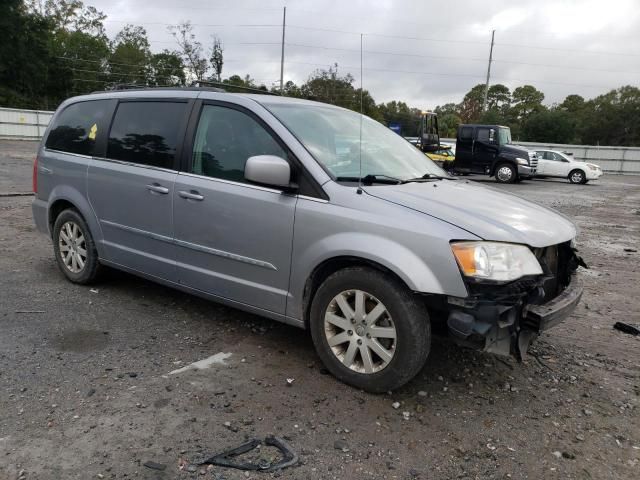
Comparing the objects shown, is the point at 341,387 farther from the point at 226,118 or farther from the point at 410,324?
the point at 226,118

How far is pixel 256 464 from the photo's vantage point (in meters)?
2.47

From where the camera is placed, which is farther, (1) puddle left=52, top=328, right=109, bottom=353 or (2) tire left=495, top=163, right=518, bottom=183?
(2) tire left=495, top=163, right=518, bottom=183

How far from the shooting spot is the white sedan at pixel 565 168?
24625mm

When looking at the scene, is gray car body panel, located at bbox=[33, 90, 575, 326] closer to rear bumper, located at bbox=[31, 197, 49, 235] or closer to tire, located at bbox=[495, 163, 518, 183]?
rear bumper, located at bbox=[31, 197, 49, 235]

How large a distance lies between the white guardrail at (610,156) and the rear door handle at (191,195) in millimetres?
34132

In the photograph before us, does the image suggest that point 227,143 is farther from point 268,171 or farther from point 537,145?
point 537,145

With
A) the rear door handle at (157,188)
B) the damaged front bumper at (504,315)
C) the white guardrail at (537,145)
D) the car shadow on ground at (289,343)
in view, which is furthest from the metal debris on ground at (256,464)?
the white guardrail at (537,145)

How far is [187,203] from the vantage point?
3.85 metres

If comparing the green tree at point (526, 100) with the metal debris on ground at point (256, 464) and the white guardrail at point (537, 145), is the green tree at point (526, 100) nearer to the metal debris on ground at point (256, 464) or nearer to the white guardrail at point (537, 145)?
the white guardrail at point (537, 145)

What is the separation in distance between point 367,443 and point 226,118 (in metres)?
2.45

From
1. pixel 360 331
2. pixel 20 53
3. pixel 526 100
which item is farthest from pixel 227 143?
pixel 526 100

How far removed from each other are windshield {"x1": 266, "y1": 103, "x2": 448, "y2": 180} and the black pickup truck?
19482 mm

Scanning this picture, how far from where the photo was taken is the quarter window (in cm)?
360

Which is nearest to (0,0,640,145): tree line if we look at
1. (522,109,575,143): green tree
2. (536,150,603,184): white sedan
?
(522,109,575,143): green tree
